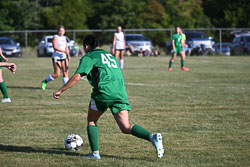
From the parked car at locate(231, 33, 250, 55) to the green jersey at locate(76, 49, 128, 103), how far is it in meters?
33.8

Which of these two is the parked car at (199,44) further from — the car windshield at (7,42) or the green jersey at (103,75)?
the green jersey at (103,75)

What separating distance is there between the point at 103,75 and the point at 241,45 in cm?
3433

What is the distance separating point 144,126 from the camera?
8727mm

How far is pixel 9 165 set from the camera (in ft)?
20.1

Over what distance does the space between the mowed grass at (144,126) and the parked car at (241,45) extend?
2444cm

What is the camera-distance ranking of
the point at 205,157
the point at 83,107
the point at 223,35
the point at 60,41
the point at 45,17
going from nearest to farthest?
the point at 205,157 < the point at 83,107 < the point at 60,41 < the point at 223,35 < the point at 45,17

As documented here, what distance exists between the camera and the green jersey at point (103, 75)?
6056 millimetres

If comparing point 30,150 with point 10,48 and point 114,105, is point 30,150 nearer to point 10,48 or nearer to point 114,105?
point 114,105

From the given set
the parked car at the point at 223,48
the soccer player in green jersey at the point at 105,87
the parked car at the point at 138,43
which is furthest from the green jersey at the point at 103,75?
the parked car at the point at 223,48

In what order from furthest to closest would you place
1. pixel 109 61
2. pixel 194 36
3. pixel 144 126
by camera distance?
pixel 194 36 → pixel 144 126 → pixel 109 61

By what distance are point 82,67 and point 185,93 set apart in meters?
7.79

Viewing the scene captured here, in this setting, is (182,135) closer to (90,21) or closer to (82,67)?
(82,67)

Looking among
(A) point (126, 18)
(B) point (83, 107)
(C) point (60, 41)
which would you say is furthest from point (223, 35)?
(B) point (83, 107)

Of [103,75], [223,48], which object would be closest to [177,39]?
[103,75]
